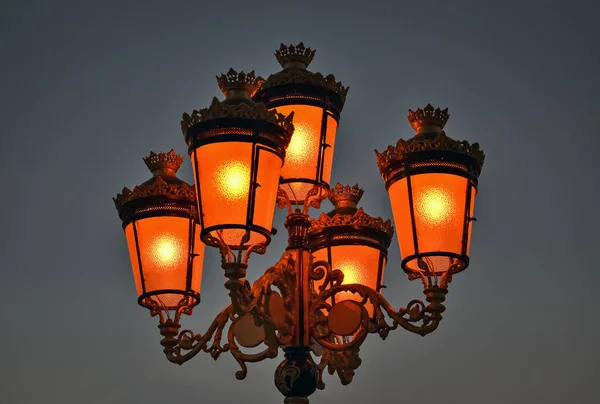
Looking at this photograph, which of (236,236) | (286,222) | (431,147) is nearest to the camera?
(236,236)

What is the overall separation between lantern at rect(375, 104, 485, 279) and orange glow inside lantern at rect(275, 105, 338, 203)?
1.45 feet

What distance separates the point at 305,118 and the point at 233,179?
1.07 m

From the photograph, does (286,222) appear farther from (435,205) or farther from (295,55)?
(295,55)

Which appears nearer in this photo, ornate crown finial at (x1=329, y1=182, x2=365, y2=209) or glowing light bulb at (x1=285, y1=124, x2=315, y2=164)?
glowing light bulb at (x1=285, y1=124, x2=315, y2=164)

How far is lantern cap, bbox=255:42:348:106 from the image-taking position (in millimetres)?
7125

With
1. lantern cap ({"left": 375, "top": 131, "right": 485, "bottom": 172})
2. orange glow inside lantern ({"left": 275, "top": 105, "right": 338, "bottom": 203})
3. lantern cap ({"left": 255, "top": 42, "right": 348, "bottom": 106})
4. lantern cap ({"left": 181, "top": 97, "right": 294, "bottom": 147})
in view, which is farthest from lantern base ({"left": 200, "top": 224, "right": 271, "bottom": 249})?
lantern cap ({"left": 255, "top": 42, "right": 348, "bottom": 106})

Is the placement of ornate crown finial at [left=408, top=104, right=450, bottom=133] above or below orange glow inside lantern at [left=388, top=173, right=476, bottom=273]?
above

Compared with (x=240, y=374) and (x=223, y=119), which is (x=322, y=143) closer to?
(x=223, y=119)

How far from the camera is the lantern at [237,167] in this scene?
6148 mm

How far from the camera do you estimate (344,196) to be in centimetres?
806

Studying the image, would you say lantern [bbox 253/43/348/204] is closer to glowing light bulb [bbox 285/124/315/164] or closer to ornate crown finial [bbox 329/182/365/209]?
glowing light bulb [bbox 285/124/315/164]

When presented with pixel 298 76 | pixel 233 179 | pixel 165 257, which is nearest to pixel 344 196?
pixel 298 76

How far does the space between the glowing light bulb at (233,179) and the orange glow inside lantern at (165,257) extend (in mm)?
1039

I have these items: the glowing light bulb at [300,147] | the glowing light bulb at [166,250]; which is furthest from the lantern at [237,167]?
the glowing light bulb at [166,250]
